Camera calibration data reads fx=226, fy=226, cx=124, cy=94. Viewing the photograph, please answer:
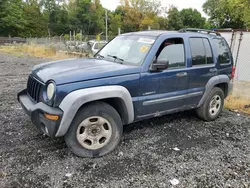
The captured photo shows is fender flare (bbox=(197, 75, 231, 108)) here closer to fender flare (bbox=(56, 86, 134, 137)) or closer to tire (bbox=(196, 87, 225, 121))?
tire (bbox=(196, 87, 225, 121))

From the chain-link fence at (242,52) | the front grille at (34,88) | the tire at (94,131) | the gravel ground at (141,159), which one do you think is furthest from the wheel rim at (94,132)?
the chain-link fence at (242,52)

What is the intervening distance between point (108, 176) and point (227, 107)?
13.9 feet

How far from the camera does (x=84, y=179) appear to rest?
9.07ft

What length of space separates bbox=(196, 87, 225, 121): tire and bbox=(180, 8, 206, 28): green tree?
5169 cm

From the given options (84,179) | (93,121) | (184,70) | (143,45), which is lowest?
(84,179)

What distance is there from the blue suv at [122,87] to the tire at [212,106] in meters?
0.02

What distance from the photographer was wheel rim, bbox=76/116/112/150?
10.3 ft

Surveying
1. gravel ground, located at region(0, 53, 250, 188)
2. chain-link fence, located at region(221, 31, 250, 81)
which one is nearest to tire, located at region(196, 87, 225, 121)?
gravel ground, located at region(0, 53, 250, 188)

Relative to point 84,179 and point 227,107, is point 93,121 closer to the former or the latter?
point 84,179

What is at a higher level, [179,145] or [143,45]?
[143,45]

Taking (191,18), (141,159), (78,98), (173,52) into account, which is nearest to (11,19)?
(191,18)

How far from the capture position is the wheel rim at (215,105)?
4750 millimetres

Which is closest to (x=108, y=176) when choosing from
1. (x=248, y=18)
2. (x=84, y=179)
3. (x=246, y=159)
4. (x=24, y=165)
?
(x=84, y=179)

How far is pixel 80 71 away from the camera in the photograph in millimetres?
3182
